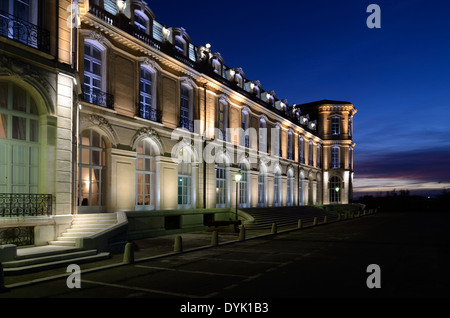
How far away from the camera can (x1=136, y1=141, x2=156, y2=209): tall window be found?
73.1ft

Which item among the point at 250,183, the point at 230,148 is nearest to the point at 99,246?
the point at 230,148

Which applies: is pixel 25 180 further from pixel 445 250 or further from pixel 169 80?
pixel 445 250

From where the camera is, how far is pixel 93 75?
19594 mm

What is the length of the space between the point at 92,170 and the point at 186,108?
9.32m

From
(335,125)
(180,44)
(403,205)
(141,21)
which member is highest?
(141,21)

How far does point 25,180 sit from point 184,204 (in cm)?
1286

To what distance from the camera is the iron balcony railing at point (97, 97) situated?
19.0m

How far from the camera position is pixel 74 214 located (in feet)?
51.3

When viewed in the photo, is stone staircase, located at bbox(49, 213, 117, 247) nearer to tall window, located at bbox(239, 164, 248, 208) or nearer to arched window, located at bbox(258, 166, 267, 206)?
tall window, located at bbox(239, 164, 248, 208)

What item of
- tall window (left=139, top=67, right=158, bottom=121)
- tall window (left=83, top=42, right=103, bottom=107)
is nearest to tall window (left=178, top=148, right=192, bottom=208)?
tall window (left=139, top=67, right=158, bottom=121)

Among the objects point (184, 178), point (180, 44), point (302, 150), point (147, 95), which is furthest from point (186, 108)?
point (302, 150)

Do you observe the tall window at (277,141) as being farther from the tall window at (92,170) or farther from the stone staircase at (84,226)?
the stone staircase at (84,226)

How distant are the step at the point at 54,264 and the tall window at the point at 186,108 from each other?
13711mm

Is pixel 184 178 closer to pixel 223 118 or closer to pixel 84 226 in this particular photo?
pixel 223 118
